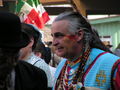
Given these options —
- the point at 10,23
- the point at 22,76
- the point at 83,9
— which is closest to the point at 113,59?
the point at 22,76

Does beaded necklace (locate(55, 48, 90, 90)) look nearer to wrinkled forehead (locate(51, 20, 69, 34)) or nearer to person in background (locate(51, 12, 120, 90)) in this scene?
person in background (locate(51, 12, 120, 90))

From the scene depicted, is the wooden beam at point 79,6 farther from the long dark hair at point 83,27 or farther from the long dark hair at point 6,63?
the long dark hair at point 6,63

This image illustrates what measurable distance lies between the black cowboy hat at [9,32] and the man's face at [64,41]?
65cm

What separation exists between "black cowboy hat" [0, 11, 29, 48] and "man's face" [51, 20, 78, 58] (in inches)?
25.7

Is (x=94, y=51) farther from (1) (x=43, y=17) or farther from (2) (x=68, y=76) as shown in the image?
(1) (x=43, y=17)

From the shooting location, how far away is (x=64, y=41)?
323 centimetres

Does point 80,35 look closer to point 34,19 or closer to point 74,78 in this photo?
point 74,78

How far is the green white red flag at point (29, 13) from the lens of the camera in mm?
7488

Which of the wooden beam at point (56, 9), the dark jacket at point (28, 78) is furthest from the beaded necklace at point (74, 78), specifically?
the wooden beam at point (56, 9)

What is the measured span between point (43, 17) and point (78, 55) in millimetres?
4794

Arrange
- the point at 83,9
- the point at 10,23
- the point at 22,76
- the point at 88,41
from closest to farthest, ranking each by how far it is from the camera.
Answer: the point at 10,23 < the point at 22,76 < the point at 88,41 < the point at 83,9

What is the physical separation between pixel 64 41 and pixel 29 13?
14.3 feet

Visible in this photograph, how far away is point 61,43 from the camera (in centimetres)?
323

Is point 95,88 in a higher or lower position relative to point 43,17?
lower
